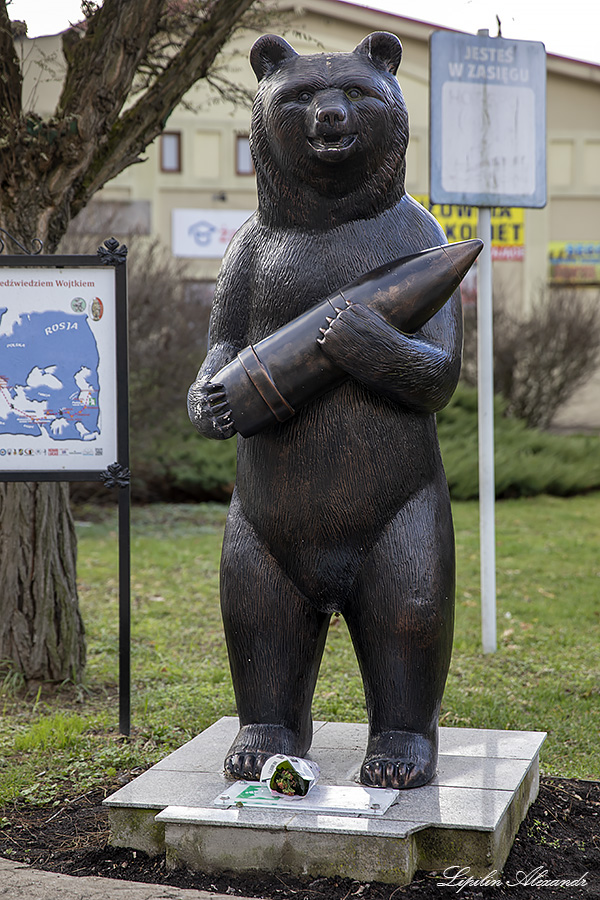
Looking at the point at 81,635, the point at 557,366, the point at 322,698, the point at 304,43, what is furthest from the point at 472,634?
the point at 304,43

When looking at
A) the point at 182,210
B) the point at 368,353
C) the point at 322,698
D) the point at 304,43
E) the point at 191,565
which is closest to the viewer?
the point at 368,353

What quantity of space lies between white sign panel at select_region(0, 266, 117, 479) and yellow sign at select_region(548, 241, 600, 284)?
55.3ft

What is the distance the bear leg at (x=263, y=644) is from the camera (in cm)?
314

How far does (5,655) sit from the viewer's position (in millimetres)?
5211

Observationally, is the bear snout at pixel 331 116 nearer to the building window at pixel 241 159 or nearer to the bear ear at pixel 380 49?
the bear ear at pixel 380 49

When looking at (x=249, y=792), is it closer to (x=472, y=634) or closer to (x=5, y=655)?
(x=5, y=655)

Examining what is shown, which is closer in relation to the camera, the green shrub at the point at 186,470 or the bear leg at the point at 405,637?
the bear leg at the point at 405,637

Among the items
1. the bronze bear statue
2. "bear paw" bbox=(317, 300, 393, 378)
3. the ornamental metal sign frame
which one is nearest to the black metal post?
the ornamental metal sign frame

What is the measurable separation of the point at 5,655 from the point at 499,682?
260 centimetres

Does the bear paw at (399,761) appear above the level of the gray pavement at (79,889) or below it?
above

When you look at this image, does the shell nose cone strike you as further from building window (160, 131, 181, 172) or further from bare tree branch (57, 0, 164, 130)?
building window (160, 131, 181, 172)

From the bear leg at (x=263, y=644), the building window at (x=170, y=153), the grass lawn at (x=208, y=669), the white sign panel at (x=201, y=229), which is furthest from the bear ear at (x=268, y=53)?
A: the building window at (x=170, y=153)

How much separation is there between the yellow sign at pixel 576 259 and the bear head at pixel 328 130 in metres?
17.8

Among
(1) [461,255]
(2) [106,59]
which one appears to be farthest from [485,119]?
(1) [461,255]
